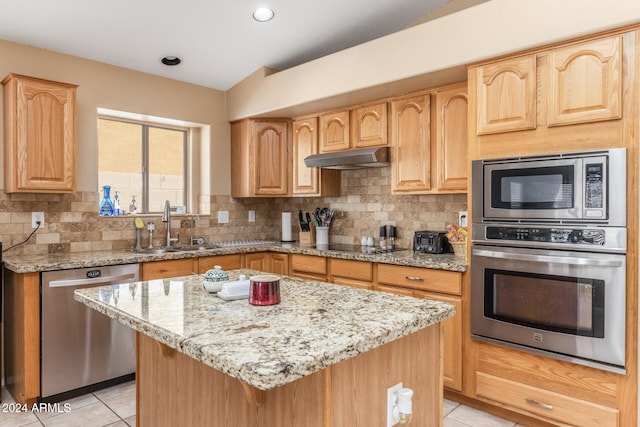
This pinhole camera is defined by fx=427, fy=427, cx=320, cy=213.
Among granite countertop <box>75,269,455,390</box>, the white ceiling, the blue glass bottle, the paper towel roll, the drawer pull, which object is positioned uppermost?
the white ceiling

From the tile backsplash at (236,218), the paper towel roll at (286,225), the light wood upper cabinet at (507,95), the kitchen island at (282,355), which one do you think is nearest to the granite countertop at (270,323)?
the kitchen island at (282,355)

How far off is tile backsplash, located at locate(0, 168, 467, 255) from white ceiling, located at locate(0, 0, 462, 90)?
119cm

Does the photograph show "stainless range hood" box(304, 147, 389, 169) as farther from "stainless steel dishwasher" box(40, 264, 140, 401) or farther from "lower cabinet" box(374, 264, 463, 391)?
"stainless steel dishwasher" box(40, 264, 140, 401)

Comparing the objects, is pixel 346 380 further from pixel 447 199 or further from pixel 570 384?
pixel 447 199

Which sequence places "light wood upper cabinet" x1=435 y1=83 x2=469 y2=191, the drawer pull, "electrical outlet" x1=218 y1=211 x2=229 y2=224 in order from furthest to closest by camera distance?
"electrical outlet" x1=218 y1=211 x2=229 y2=224 < "light wood upper cabinet" x1=435 y1=83 x2=469 y2=191 < the drawer pull

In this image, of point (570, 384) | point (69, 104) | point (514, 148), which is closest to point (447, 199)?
point (514, 148)

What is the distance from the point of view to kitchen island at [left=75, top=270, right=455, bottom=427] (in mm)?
1088

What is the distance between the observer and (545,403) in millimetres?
2393

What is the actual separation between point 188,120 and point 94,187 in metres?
1.10

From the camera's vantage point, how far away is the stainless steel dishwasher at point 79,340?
2.78 meters

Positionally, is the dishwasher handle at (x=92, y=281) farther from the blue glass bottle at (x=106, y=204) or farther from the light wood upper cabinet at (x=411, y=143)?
the light wood upper cabinet at (x=411, y=143)

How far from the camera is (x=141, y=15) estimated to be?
10.2 feet

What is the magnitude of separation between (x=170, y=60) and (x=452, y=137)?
8.16 ft

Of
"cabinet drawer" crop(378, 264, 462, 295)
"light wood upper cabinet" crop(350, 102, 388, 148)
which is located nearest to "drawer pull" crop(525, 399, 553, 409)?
"cabinet drawer" crop(378, 264, 462, 295)
